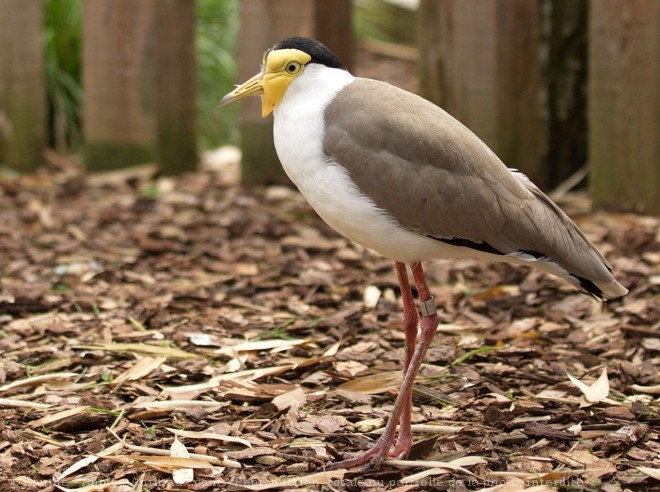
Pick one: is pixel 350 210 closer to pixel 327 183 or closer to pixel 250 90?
pixel 327 183

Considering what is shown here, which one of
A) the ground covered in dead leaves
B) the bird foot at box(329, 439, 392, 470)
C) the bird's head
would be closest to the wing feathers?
the bird's head

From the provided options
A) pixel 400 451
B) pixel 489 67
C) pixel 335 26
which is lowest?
pixel 400 451

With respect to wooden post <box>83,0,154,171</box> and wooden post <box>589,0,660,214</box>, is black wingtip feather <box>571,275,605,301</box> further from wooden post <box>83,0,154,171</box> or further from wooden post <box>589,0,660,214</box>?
wooden post <box>83,0,154,171</box>

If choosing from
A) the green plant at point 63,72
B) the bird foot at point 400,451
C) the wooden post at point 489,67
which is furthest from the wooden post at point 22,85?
the bird foot at point 400,451

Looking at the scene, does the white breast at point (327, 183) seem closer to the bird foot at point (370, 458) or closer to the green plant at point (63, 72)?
the bird foot at point (370, 458)

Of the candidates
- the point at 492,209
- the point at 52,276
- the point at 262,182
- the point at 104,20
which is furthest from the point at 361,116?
the point at 104,20

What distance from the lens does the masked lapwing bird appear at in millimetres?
3688

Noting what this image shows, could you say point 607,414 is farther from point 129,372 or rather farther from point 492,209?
point 129,372

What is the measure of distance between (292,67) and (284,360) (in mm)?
1287

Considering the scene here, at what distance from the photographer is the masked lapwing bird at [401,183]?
3.69m

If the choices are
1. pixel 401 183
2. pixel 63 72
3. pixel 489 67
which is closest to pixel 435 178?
pixel 401 183

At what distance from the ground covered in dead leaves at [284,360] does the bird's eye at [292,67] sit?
122 centimetres

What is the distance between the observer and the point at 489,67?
6031 mm

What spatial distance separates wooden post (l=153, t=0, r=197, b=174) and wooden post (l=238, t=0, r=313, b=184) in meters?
0.55
